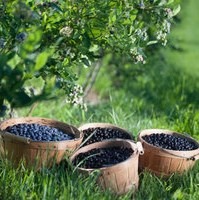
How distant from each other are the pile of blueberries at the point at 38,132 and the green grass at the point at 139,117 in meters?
0.17

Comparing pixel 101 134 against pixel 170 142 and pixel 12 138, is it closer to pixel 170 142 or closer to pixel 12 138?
pixel 170 142

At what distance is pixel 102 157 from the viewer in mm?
3230

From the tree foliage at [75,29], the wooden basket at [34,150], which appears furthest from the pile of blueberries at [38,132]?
the tree foliage at [75,29]

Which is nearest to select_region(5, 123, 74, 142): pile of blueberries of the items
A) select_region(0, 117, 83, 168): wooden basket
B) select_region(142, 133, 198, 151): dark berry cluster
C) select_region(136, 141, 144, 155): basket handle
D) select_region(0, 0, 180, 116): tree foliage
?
select_region(0, 117, 83, 168): wooden basket

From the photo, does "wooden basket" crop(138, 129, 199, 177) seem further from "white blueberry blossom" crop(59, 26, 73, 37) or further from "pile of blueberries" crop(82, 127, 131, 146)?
"white blueberry blossom" crop(59, 26, 73, 37)

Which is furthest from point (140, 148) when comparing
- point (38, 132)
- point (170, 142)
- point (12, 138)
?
point (12, 138)

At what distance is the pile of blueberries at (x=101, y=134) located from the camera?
11.6 feet

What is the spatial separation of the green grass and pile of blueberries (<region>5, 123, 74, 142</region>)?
6.6 inches

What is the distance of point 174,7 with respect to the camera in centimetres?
361

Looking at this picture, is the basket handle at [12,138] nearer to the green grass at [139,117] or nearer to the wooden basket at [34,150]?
the wooden basket at [34,150]

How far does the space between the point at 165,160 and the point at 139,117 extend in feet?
5.08

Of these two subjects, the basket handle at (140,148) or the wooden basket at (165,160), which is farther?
the wooden basket at (165,160)

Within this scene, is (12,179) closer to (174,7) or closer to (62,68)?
(62,68)

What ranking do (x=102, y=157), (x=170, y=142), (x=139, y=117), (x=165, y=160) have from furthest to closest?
(x=139, y=117) < (x=170, y=142) < (x=165, y=160) < (x=102, y=157)
